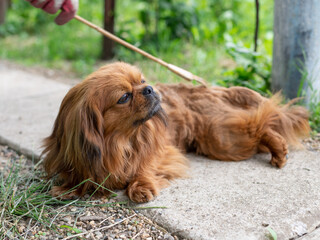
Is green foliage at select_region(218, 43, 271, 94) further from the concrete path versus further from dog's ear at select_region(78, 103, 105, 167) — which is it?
dog's ear at select_region(78, 103, 105, 167)

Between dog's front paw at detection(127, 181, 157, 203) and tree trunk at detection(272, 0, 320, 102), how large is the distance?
5.94 feet

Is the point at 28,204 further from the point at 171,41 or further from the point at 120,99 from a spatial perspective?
the point at 171,41

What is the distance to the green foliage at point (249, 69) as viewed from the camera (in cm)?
436

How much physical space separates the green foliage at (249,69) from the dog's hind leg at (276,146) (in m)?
1.07

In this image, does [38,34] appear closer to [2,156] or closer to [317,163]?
[2,156]

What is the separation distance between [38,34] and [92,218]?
6.76m

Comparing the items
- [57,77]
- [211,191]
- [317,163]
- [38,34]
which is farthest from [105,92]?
[38,34]

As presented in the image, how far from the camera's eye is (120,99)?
275 cm

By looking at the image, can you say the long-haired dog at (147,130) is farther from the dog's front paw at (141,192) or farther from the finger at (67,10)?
the finger at (67,10)

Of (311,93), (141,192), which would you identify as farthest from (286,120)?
(141,192)

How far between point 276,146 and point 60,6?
2.06 m

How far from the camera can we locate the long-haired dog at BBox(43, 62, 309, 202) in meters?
2.72

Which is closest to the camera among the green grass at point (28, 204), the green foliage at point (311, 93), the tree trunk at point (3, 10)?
the green grass at point (28, 204)

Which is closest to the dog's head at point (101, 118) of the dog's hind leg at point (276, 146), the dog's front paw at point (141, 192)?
the dog's front paw at point (141, 192)
